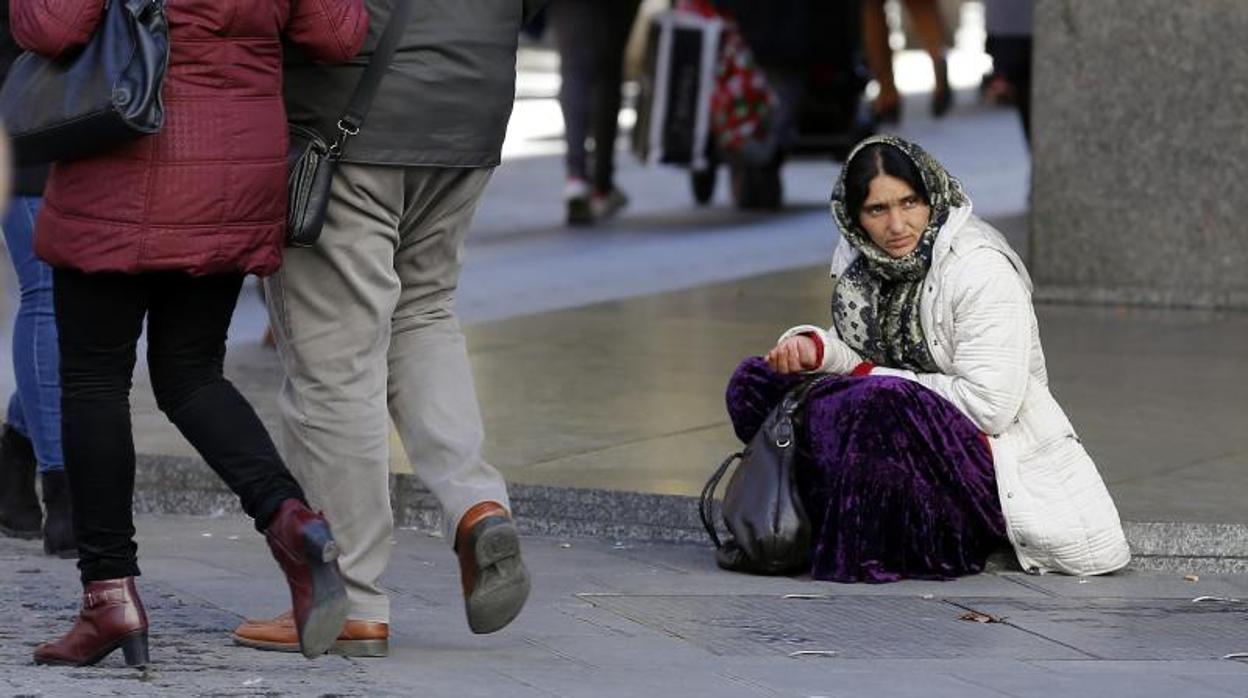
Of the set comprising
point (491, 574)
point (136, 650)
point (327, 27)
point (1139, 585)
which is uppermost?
point (327, 27)

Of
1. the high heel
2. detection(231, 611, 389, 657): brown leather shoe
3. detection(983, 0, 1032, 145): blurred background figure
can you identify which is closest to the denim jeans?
detection(231, 611, 389, 657): brown leather shoe

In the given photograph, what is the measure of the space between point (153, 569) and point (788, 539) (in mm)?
1390

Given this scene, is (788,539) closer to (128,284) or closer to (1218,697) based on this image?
(1218,697)

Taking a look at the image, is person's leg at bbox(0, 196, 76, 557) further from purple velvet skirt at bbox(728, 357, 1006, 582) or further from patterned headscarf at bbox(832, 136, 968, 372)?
patterned headscarf at bbox(832, 136, 968, 372)

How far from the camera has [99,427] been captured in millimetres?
4645

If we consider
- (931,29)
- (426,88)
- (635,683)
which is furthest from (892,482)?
(931,29)

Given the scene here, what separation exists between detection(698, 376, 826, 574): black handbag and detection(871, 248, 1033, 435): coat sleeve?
0.32 metres

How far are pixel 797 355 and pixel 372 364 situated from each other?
1.34 m

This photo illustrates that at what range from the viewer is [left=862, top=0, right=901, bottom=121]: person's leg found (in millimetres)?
14719

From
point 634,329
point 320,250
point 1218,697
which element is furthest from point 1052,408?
point 634,329

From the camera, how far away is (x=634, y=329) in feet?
29.9

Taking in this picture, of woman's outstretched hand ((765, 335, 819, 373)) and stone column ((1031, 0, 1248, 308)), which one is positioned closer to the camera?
woman's outstretched hand ((765, 335, 819, 373))

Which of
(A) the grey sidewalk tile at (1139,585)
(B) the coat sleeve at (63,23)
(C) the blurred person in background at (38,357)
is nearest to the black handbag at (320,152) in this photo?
(B) the coat sleeve at (63,23)

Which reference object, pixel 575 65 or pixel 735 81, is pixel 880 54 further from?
pixel 575 65
